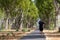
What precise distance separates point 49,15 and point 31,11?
647cm

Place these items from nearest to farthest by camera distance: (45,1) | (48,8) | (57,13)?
(57,13) → (45,1) → (48,8)

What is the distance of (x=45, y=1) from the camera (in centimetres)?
6053

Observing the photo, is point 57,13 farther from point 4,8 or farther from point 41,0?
point 41,0

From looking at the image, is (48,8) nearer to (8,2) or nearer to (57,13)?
(57,13)

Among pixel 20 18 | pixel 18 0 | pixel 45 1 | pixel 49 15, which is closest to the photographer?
pixel 18 0

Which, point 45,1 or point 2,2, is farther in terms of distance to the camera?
point 45,1

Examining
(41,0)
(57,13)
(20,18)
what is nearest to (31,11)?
(41,0)

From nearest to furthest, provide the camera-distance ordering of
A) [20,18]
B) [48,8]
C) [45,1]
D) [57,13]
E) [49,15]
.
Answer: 1. [57,13]
2. [20,18]
3. [45,1]
4. [48,8]
5. [49,15]

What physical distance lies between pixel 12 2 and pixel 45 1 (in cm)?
2496

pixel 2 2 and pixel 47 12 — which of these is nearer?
pixel 2 2

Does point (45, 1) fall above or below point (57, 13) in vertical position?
above

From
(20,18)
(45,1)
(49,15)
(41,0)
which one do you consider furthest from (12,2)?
(49,15)

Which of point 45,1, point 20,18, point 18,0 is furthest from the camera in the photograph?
point 45,1

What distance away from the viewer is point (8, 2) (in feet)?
120
